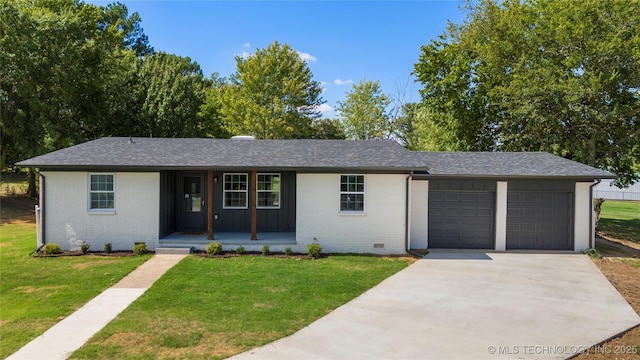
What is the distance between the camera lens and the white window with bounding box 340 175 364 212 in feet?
40.5

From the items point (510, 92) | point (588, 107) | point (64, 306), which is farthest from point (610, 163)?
point (64, 306)

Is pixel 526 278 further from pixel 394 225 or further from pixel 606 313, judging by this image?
pixel 394 225

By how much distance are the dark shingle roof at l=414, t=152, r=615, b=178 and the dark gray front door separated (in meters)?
0.76

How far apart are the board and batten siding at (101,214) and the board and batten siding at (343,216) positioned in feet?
15.6

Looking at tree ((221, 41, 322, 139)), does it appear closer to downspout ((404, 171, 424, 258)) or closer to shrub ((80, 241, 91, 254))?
downspout ((404, 171, 424, 258))

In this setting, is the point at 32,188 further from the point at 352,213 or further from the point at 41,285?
the point at 352,213

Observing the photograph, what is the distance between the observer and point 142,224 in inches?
484

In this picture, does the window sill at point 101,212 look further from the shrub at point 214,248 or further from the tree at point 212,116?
the tree at point 212,116

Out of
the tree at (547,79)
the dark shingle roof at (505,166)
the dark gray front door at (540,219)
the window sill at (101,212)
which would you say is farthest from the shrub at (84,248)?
the tree at (547,79)

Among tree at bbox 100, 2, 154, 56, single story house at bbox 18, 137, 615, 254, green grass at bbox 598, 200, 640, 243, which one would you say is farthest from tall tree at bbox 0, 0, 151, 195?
green grass at bbox 598, 200, 640, 243

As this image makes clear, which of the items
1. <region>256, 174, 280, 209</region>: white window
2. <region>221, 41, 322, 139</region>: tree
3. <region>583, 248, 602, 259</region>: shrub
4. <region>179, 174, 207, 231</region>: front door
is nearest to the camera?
<region>583, 248, 602, 259</region>: shrub

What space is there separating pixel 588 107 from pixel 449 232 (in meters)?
10.8

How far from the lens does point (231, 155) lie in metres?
13.2

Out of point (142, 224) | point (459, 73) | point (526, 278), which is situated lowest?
point (526, 278)
